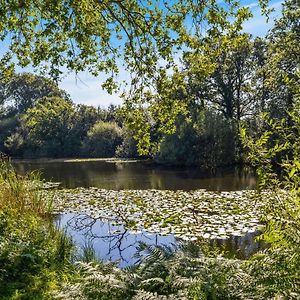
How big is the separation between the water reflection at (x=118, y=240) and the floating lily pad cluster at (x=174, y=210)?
24 cm

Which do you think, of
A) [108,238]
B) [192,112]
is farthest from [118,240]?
[192,112]

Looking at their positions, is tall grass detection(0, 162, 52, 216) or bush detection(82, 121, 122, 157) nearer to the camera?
tall grass detection(0, 162, 52, 216)

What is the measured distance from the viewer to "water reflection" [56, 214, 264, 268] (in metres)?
7.99

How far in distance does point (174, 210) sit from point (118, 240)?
2.71 m

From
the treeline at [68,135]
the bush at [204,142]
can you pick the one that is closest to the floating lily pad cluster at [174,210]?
the bush at [204,142]

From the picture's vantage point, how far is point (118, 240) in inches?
355

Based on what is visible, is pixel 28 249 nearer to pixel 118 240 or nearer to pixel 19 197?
pixel 19 197

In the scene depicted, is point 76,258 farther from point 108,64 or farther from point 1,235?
point 108,64

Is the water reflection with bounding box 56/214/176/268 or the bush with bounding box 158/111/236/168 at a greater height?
the bush with bounding box 158/111/236/168

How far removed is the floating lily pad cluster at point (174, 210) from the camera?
9.29m

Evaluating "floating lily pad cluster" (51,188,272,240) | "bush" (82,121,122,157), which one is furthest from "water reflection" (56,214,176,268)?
"bush" (82,121,122,157)

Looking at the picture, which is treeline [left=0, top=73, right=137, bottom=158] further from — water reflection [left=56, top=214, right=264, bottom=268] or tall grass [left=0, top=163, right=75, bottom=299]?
tall grass [left=0, top=163, right=75, bottom=299]

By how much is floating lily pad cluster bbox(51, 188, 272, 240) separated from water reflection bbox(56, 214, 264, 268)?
0.77ft

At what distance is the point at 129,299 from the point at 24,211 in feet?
15.9
